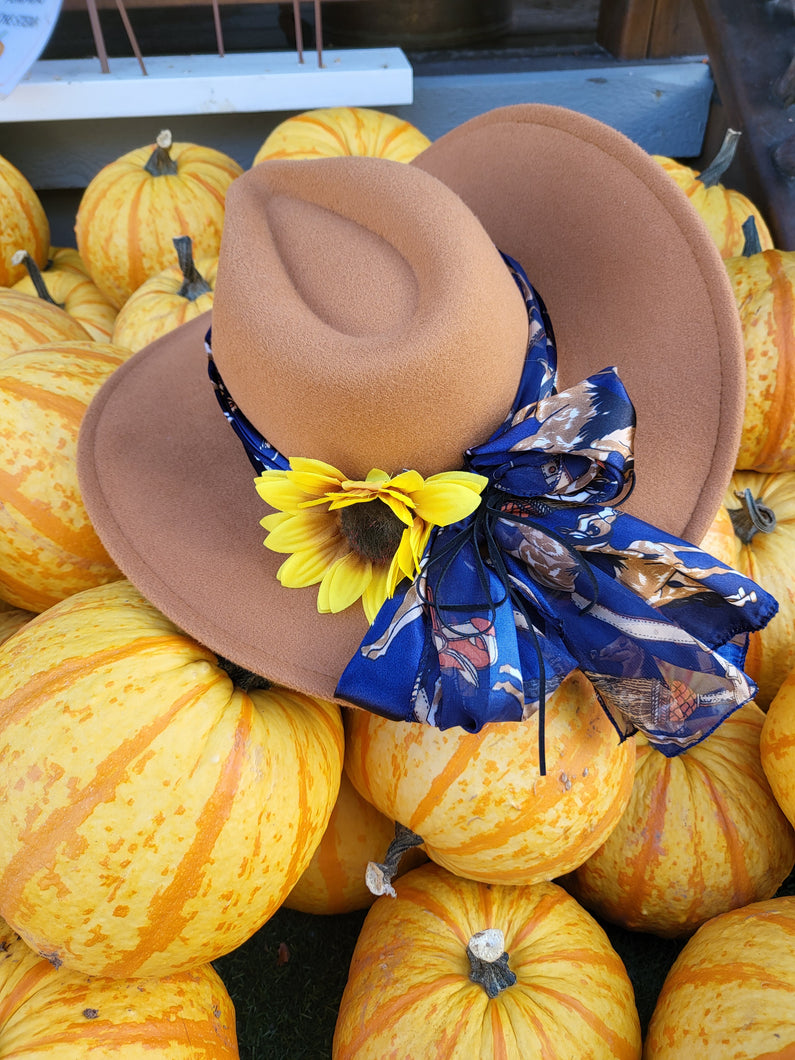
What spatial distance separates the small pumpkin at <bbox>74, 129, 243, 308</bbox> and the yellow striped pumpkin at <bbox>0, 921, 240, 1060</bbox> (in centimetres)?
161

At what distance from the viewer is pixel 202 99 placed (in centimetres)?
223

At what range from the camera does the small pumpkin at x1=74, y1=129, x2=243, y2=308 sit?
2.08 metres

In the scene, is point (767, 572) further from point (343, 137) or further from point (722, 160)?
point (343, 137)

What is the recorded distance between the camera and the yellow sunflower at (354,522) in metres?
0.82

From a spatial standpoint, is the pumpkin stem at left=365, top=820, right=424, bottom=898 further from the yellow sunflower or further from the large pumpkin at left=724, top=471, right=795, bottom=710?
the large pumpkin at left=724, top=471, right=795, bottom=710

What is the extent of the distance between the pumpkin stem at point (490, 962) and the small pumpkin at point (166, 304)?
4.29ft

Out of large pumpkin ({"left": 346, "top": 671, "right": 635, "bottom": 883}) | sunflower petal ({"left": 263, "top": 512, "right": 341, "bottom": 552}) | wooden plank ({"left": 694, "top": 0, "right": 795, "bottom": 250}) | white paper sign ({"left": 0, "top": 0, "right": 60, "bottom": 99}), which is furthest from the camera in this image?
wooden plank ({"left": 694, "top": 0, "right": 795, "bottom": 250})

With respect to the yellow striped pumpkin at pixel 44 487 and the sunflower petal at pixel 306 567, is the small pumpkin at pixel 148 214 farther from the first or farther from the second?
the sunflower petal at pixel 306 567

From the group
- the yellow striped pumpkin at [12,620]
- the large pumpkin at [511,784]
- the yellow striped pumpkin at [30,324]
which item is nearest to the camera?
the large pumpkin at [511,784]

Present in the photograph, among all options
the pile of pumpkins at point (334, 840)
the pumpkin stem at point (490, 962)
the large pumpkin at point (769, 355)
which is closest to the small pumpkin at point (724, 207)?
the large pumpkin at point (769, 355)

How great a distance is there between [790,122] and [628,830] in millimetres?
1764

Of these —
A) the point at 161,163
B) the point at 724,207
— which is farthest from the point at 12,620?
the point at 724,207

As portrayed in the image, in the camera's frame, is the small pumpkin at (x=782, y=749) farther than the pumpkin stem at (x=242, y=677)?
Yes

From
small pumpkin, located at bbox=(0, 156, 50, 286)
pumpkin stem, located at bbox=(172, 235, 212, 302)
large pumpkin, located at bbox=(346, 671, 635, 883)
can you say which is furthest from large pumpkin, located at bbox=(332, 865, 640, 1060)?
small pumpkin, located at bbox=(0, 156, 50, 286)
